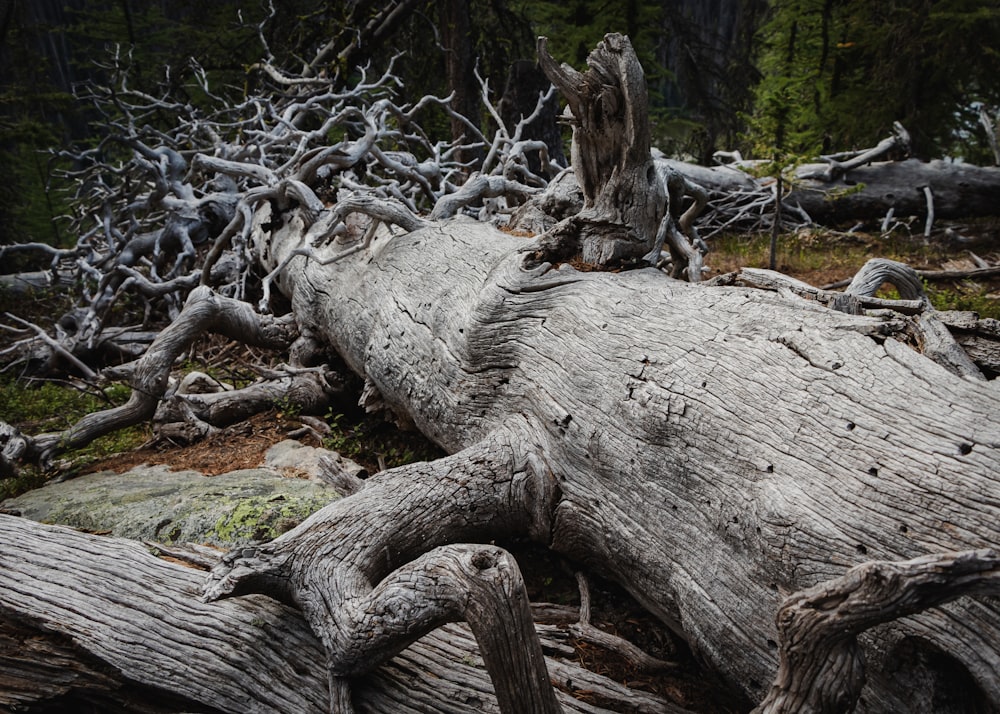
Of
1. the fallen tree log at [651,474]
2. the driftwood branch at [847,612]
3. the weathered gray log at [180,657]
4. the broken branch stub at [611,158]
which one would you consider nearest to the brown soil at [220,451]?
the fallen tree log at [651,474]

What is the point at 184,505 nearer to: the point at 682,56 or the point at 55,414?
the point at 55,414

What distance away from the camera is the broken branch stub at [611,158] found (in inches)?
120

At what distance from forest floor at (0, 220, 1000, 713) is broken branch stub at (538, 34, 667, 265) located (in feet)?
5.33

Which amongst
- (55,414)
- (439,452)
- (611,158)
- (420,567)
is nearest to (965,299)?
(611,158)

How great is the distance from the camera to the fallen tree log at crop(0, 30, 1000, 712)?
182 centimetres

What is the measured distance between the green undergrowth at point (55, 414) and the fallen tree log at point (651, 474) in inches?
88.2

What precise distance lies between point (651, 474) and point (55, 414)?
212 inches

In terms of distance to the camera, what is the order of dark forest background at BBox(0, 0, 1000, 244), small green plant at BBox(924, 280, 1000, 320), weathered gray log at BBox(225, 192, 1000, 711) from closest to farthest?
Answer: weathered gray log at BBox(225, 192, 1000, 711)
small green plant at BBox(924, 280, 1000, 320)
dark forest background at BBox(0, 0, 1000, 244)

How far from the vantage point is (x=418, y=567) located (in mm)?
2141

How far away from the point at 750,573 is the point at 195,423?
13.0 feet

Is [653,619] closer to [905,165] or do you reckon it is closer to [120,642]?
[120,642]

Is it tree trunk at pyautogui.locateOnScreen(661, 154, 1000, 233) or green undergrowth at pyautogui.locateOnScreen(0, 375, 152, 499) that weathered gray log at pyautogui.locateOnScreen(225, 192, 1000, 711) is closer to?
green undergrowth at pyautogui.locateOnScreen(0, 375, 152, 499)

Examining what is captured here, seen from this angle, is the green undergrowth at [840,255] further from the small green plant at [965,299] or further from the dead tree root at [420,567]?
the dead tree root at [420,567]

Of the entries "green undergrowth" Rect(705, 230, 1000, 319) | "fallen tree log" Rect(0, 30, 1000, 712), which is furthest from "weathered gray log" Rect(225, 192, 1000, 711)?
"green undergrowth" Rect(705, 230, 1000, 319)
